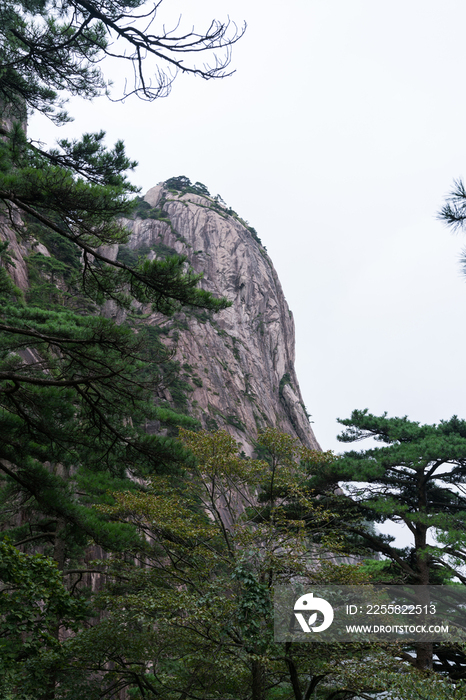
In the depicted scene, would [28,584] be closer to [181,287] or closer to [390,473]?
[181,287]

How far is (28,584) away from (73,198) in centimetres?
385

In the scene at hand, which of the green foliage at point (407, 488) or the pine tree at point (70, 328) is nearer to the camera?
the pine tree at point (70, 328)

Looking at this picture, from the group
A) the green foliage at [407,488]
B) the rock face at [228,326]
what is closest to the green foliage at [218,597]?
the green foliage at [407,488]

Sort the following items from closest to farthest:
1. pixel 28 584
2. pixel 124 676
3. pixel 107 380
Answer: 1. pixel 28 584
2. pixel 107 380
3. pixel 124 676

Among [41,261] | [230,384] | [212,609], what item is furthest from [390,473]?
[230,384]

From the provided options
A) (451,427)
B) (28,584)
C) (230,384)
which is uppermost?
(230,384)

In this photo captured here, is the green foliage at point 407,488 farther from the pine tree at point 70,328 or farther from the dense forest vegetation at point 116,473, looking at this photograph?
the pine tree at point 70,328

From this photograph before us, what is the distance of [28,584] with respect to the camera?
409 cm
